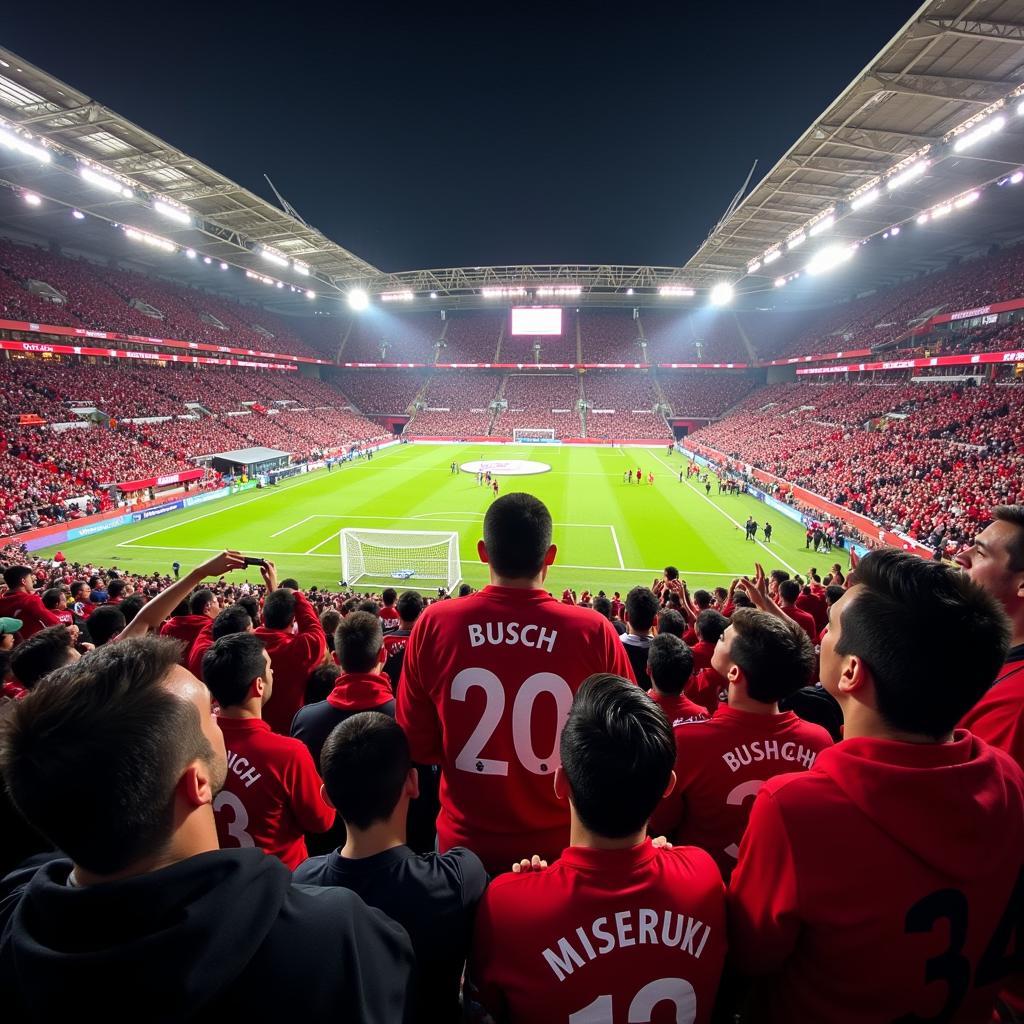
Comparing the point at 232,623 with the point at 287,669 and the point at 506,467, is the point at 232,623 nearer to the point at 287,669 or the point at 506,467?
the point at 287,669

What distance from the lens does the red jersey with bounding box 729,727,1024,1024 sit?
5.78 ft

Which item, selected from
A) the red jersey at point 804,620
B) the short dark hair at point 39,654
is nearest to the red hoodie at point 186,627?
the short dark hair at point 39,654

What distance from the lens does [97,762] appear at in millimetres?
1363

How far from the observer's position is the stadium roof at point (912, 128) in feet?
65.0

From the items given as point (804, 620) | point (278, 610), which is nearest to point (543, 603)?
point (278, 610)

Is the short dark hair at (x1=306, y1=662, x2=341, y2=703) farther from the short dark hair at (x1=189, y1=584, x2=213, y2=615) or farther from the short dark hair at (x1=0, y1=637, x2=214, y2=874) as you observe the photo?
the short dark hair at (x1=0, y1=637, x2=214, y2=874)

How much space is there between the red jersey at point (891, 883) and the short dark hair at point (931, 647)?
131 mm

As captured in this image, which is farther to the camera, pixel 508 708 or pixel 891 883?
pixel 508 708

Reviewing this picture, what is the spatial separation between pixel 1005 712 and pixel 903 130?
3648 centimetres

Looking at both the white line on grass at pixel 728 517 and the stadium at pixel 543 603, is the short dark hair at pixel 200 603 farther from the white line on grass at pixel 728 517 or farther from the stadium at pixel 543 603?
the white line on grass at pixel 728 517

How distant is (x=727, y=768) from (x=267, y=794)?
2.70m

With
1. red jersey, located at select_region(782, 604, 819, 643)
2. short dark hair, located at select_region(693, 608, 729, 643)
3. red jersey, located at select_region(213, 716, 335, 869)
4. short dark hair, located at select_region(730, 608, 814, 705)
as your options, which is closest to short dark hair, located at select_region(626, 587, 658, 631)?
short dark hair, located at select_region(693, 608, 729, 643)

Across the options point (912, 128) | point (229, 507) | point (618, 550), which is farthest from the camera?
point (229, 507)

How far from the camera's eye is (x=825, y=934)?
1813mm
